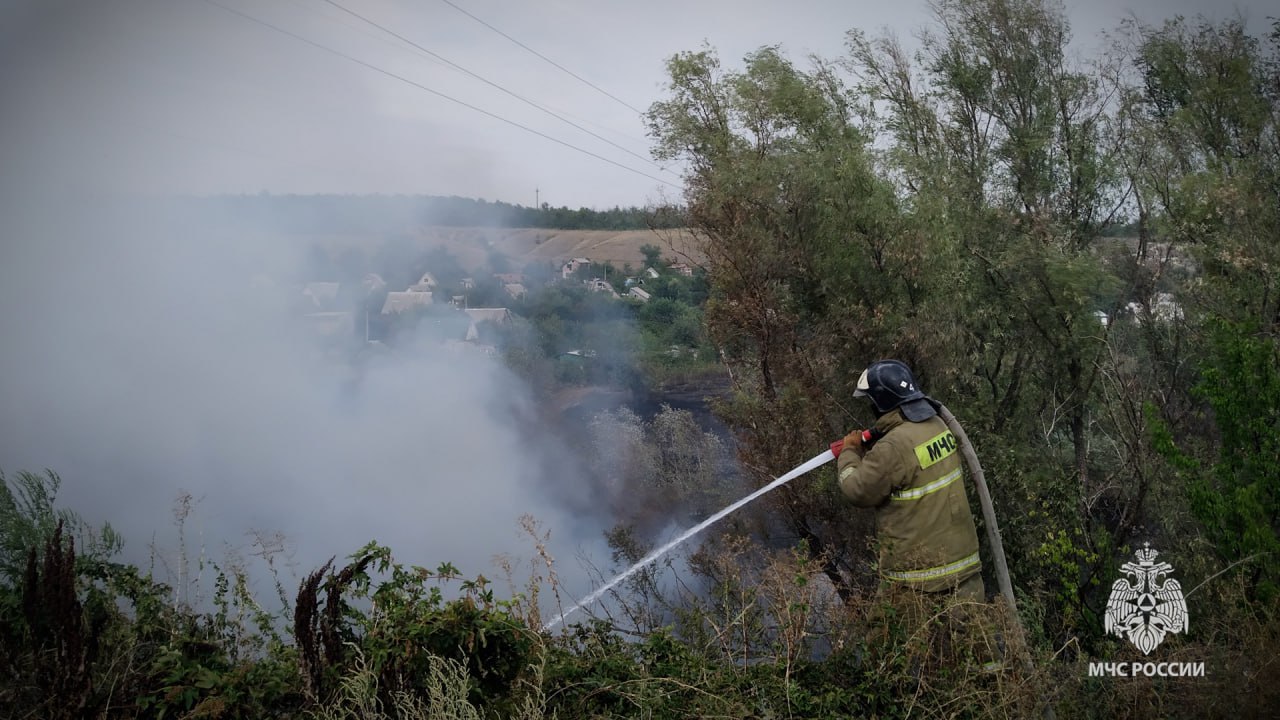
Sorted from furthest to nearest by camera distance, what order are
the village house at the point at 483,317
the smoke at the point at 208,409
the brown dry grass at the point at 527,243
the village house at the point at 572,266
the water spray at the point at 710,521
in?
the village house at the point at 572,266, the brown dry grass at the point at 527,243, the village house at the point at 483,317, the smoke at the point at 208,409, the water spray at the point at 710,521

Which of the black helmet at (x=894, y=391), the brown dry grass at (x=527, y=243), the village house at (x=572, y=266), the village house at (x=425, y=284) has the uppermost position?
the brown dry grass at (x=527, y=243)

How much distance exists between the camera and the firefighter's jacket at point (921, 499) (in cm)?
406

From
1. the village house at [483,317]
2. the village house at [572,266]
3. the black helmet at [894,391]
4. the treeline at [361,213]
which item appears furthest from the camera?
the village house at [572,266]

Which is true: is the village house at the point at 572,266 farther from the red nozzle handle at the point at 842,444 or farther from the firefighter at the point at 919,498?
the firefighter at the point at 919,498

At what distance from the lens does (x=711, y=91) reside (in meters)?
9.13

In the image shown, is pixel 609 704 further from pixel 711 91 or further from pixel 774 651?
pixel 711 91

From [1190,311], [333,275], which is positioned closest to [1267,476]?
[1190,311]

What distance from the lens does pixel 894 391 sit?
4266mm

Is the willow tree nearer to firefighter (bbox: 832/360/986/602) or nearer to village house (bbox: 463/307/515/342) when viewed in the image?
firefighter (bbox: 832/360/986/602)

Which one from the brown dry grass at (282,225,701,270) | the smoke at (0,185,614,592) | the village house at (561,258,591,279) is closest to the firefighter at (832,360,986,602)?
the smoke at (0,185,614,592)

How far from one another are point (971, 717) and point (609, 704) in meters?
1.45

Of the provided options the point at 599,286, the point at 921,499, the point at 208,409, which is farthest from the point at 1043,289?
the point at 599,286

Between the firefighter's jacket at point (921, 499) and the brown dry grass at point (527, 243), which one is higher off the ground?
the brown dry grass at point (527, 243)

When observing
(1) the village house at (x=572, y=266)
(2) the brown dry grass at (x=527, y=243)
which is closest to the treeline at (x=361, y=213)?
(2) the brown dry grass at (x=527, y=243)
